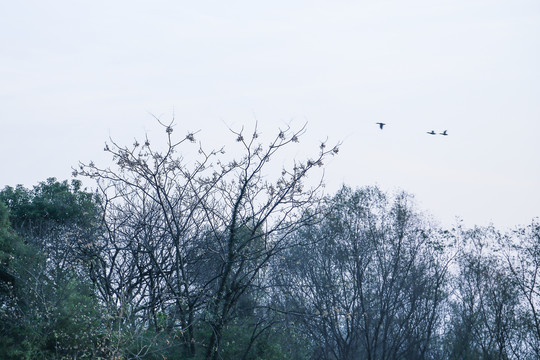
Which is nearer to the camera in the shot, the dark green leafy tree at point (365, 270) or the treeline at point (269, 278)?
the treeline at point (269, 278)

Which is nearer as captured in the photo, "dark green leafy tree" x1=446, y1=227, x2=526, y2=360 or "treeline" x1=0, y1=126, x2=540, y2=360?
"treeline" x1=0, y1=126, x2=540, y2=360

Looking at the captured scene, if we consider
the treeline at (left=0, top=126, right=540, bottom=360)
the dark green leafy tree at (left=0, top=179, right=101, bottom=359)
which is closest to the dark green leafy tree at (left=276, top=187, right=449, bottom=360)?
the treeline at (left=0, top=126, right=540, bottom=360)

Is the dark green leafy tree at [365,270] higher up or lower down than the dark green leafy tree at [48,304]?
higher up

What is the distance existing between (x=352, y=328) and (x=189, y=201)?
13.8 meters

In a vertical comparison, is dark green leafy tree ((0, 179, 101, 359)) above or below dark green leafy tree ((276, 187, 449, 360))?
below

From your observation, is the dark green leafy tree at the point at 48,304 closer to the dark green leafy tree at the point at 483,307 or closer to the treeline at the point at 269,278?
the treeline at the point at 269,278

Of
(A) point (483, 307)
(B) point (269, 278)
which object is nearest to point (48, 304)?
(B) point (269, 278)

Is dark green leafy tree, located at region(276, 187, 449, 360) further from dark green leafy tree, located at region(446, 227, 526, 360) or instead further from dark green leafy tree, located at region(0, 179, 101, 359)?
dark green leafy tree, located at region(0, 179, 101, 359)

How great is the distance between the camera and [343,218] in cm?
2750

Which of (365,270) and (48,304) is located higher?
(365,270)

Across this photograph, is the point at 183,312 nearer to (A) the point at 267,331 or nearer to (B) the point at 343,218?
(A) the point at 267,331

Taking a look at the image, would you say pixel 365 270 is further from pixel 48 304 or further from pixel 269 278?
pixel 48 304

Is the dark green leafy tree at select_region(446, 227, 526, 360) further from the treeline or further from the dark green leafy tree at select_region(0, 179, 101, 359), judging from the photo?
the dark green leafy tree at select_region(0, 179, 101, 359)

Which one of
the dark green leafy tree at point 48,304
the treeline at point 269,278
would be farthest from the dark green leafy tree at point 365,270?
the dark green leafy tree at point 48,304
